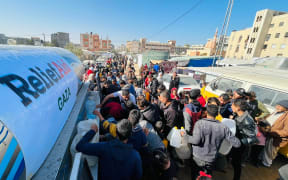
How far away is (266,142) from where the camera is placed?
2826 mm

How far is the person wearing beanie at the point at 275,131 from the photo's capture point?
2549mm

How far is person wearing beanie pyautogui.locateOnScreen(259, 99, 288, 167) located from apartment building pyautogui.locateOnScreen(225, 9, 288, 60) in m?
40.6

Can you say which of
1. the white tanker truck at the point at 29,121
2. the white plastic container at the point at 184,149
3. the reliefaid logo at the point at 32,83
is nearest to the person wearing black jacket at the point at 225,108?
the white plastic container at the point at 184,149

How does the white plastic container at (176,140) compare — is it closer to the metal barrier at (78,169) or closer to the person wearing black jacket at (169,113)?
the person wearing black jacket at (169,113)

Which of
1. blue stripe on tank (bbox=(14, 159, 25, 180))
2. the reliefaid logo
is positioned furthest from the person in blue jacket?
the reliefaid logo

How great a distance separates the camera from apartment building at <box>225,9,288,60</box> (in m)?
29.5

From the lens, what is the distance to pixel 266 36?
33.3 meters

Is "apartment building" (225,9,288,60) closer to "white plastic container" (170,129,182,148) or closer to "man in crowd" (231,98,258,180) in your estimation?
"man in crowd" (231,98,258,180)

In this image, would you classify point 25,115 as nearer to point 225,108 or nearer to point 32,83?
point 32,83

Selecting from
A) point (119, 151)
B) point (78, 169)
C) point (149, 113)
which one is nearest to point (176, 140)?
point (149, 113)

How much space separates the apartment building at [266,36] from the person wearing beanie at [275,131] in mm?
40636

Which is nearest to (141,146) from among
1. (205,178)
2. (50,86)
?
(205,178)

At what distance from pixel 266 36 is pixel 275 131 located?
46.1 m

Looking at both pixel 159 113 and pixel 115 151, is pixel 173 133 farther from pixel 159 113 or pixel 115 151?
pixel 115 151
